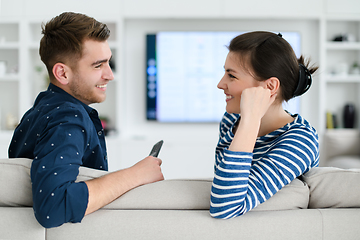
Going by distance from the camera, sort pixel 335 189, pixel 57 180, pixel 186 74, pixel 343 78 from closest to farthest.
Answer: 1. pixel 57 180
2. pixel 335 189
3. pixel 343 78
4. pixel 186 74

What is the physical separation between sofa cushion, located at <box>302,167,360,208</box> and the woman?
65 millimetres

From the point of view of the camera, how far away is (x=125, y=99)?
13.5 ft

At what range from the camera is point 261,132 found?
53.7 inches

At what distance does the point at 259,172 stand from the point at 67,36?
0.87 metres

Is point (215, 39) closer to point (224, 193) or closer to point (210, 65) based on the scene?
point (210, 65)

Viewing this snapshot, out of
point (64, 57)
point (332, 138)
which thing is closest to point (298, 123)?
point (64, 57)

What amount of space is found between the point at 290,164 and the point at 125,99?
331cm

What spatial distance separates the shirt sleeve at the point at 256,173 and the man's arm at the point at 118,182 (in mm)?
209

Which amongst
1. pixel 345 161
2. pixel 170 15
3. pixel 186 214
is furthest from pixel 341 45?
pixel 186 214

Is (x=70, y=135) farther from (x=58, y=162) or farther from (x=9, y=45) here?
(x=9, y=45)

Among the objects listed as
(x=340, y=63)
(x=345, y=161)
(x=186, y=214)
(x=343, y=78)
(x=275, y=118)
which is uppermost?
(x=340, y=63)

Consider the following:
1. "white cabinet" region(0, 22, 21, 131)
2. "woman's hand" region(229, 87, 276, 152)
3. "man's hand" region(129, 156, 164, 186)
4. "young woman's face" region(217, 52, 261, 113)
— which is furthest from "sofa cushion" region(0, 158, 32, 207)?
"white cabinet" region(0, 22, 21, 131)

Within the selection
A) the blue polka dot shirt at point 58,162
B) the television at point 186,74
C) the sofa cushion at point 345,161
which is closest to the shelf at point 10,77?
the television at point 186,74

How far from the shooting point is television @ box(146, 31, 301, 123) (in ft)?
13.1
